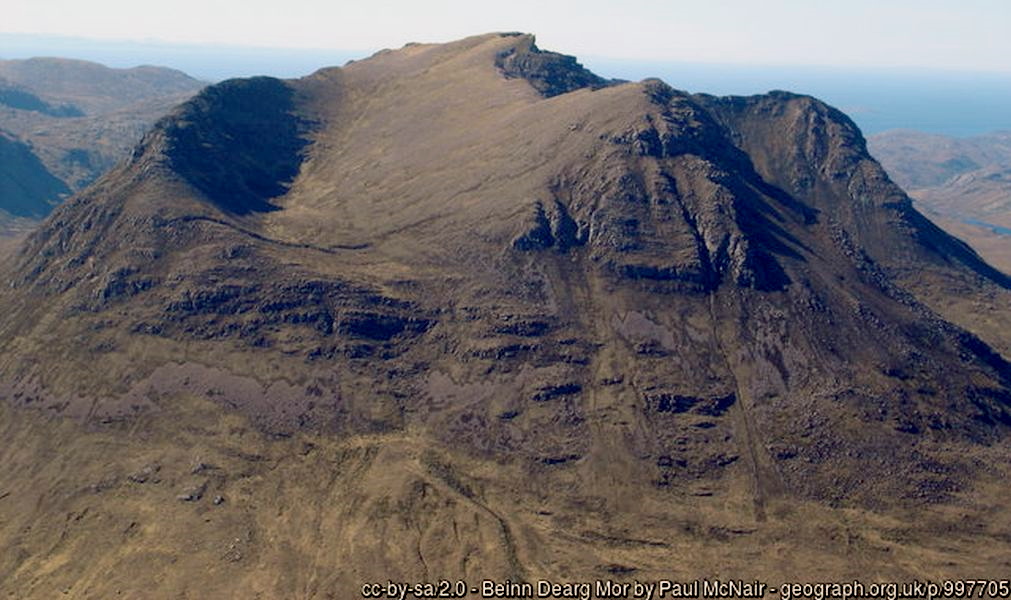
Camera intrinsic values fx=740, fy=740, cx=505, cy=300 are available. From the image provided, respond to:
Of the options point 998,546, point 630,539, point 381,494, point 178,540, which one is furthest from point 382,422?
point 998,546

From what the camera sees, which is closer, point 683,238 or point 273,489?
point 273,489

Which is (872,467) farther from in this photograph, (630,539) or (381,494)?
(381,494)

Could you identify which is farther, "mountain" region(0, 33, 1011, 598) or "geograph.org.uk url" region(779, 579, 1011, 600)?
"mountain" region(0, 33, 1011, 598)

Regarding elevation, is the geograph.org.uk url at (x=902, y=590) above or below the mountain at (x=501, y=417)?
below

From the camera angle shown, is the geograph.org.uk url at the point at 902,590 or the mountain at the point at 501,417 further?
the mountain at the point at 501,417

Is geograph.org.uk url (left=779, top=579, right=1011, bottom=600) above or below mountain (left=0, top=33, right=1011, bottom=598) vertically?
below
